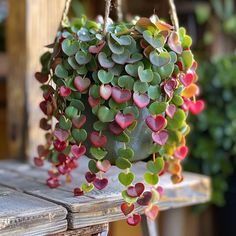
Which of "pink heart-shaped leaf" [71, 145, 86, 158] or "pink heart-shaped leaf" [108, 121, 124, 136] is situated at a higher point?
"pink heart-shaped leaf" [108, 121, 124, 136]

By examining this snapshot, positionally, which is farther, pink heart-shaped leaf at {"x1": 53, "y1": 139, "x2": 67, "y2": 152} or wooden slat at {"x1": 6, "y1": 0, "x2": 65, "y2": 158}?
wooden slat at {"x1": 6, "y1": 0, "x2": 65, "y2": 158}

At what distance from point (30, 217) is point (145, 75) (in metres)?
0.32

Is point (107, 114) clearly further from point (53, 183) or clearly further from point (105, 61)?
point (53, 183)

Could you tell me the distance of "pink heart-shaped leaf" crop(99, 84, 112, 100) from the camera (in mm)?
952

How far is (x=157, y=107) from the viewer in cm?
97

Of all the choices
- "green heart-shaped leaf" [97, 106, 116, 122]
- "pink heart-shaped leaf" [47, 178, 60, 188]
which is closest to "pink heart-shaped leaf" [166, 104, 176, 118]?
"green heart-shaped leaf" [97, 106, 116, 122]

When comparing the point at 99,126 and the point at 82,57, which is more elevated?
the point at 82,57

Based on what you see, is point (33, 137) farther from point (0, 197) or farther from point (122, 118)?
point (122, 118)

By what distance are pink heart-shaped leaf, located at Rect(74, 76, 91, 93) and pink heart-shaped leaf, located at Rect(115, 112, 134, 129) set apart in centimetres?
8

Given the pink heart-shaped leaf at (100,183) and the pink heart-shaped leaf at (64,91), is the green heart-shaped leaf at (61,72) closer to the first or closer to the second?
the pink heart-shaped leaf at (64,91)

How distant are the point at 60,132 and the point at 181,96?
0.86 ft

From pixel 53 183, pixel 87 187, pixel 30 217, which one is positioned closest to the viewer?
pixel 30 217

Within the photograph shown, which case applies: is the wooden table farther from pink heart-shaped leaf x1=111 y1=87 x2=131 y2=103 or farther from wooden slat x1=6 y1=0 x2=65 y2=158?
wooden slat x1=6 y1=0 x2=65 y2=158

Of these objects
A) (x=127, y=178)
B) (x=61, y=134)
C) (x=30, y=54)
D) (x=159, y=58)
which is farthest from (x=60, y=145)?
(x=30, y=54)
